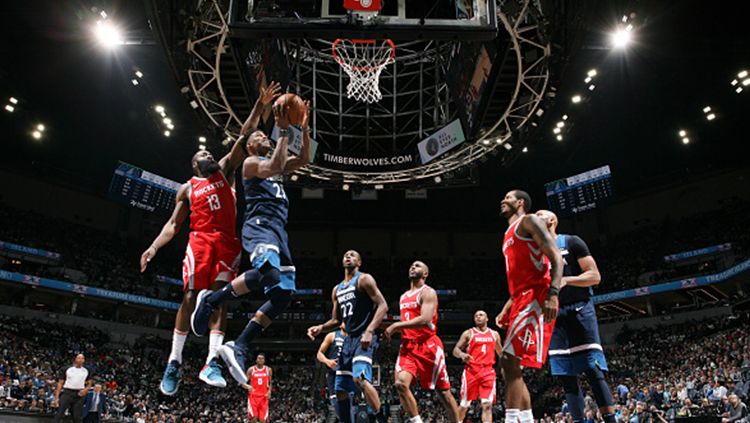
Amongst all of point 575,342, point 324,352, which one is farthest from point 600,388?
point 324,352

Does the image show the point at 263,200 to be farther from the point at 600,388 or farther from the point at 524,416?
the point at 600,388

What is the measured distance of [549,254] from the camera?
4.96 m

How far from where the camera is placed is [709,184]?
31016mm

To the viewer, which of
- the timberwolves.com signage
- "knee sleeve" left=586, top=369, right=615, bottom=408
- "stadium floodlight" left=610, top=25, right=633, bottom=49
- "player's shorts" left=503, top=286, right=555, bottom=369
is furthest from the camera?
"stadium floodlight" left=610, top=25, right=633, bottom=49

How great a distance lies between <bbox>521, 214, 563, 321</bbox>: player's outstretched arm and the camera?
4863 millimetres

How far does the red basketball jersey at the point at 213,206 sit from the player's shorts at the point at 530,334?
9.75 feet

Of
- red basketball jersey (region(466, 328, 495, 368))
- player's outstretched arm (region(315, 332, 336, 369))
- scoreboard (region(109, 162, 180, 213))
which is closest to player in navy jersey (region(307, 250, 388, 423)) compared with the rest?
player's outstretched arm (region(315, 332, 336, 369))

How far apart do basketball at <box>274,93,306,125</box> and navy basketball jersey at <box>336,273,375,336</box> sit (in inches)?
107

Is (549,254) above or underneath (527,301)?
above

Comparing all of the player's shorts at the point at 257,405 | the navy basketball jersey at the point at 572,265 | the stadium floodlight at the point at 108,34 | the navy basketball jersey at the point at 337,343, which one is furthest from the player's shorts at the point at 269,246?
the stadium floodlight at the point at 108,34

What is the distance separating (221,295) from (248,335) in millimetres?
477

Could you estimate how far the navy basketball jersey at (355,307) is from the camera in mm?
7164

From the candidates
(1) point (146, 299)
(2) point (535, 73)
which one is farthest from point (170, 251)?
(2) point (535, 73)

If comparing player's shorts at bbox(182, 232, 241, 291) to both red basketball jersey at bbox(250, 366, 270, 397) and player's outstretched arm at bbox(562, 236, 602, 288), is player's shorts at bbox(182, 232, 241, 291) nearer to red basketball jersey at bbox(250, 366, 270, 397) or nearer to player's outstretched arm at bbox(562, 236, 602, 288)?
player's outstretched arm at bbox(562, 236, 602, 288)
